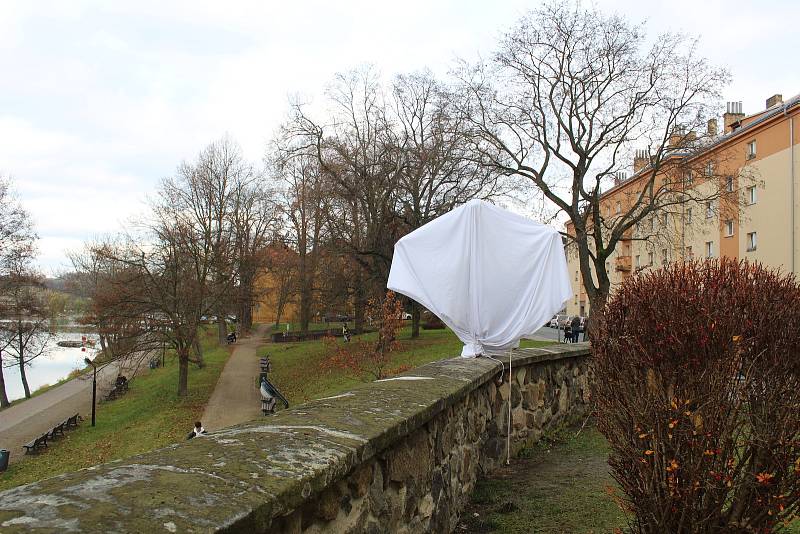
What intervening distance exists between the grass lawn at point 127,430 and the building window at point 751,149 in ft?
99.1

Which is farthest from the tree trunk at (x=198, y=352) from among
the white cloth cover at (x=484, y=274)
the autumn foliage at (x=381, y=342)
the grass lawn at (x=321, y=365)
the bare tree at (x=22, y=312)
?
the white cloth cover at (x=484, y=274)

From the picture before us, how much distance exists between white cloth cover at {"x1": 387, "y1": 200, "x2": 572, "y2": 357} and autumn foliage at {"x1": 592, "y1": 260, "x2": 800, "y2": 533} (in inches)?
121

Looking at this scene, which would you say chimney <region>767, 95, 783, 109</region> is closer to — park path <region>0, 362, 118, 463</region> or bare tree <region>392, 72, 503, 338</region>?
bare tree <region>392, 72, 503, 338</region>

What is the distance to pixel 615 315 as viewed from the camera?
3.76 metres

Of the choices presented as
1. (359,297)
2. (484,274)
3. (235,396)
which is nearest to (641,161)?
(359,297)

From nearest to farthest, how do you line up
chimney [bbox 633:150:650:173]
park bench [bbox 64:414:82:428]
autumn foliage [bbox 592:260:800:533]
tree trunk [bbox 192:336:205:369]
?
autumn foliage [bbox 592:260:800:533]
park bench [bbox 64:414:82:428]
chimney [bbox 633:150:650:173]
tree trunk [bbox 192:336:205:369]

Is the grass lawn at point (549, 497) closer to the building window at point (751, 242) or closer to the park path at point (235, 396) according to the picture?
the park path at point (235, 396)

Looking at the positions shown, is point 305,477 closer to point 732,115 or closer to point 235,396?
point 235,396

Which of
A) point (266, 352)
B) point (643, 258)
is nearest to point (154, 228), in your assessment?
point (266, 352)

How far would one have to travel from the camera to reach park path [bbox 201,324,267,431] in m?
21.4

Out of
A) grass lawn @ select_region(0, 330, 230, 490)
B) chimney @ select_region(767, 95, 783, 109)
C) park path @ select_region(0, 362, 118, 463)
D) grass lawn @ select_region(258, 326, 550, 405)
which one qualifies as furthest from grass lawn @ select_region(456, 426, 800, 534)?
chimney @ select_region(767, 95, 783, 109)

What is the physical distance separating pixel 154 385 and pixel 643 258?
37478mm

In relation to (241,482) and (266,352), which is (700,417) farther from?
(266,352)

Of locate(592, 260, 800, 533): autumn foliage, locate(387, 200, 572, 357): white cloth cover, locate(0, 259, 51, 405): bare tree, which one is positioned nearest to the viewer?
locate(592, 260, 800, 533): autumn foliage
